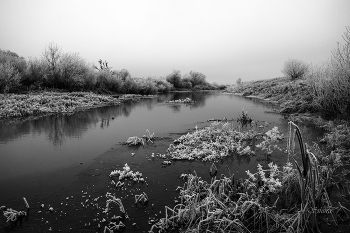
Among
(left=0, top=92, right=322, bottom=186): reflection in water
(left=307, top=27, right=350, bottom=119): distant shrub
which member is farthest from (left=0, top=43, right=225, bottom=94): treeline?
(left=307, top=27, right=350, bottom=119): distant shrub

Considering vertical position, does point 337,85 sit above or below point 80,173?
above

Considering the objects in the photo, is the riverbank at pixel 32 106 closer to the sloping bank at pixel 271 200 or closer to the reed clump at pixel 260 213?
the sloping bank at pixel 271 200

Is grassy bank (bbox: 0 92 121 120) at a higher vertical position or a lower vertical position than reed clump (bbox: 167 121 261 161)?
higher

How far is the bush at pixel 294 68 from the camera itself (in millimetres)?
43266

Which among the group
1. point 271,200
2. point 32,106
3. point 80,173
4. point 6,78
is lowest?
point 271,200

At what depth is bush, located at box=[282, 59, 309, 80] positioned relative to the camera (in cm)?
4327

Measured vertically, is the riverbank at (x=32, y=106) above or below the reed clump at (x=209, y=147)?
above

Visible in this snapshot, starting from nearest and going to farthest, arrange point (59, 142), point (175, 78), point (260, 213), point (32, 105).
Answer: point (260, 213), point (59, 142), point (32, 105), point (175, 78)

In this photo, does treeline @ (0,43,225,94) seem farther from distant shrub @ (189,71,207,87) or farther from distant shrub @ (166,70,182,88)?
distant shrub @ (189,71,207,87)

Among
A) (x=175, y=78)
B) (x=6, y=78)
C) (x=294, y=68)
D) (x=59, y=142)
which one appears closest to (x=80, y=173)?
(x=59, y=142)

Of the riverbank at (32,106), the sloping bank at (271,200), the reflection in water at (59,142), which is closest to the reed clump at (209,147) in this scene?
the sloping bank at (271,200)

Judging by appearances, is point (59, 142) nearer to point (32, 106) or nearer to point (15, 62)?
point (32, 106)

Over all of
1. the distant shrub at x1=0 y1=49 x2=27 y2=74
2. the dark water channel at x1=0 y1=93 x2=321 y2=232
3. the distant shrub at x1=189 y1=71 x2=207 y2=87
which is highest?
the distant shrub at x1=189 y1=71 x2=207 y2=87

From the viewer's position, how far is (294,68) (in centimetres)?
4381
